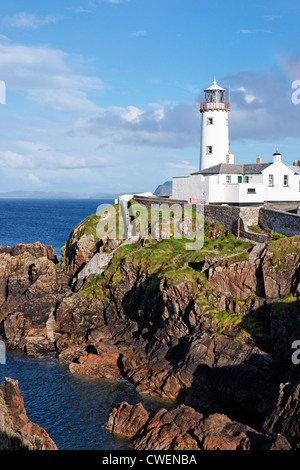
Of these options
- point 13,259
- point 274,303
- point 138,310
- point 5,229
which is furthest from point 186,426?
point 5,229

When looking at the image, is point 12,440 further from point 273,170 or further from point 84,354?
point 273,170

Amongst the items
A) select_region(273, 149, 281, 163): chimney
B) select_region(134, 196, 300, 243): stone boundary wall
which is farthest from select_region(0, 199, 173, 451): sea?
select_region(273, 149, 281, 163): chimney

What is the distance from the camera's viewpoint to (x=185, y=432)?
31.8 m

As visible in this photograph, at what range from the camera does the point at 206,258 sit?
49125 mm

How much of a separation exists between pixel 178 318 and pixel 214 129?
3642 cm

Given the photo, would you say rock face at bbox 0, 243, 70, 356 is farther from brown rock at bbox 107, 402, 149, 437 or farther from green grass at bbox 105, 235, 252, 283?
brown rock at bbox 107, 402, 149, 437

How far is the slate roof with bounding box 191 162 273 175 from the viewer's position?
64250 millimetres

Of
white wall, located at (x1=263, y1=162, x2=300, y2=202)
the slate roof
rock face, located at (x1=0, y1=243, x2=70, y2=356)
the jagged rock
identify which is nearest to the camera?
the jagged rock

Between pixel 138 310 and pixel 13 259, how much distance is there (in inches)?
777

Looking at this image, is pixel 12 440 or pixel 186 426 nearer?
pixel 12 440

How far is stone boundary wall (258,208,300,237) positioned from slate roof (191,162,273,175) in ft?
28.5

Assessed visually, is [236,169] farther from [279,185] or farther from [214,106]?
[214,106]

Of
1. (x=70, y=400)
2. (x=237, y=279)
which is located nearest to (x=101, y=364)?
(x=70, y=400)
